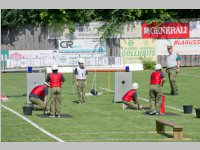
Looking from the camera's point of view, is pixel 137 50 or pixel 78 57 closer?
pixel 78 57

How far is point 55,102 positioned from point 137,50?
28.6m

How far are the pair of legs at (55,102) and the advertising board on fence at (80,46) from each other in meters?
26.9

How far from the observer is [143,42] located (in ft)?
170

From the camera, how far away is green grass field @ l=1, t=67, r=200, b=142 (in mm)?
18844

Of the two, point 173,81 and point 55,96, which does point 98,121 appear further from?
point 173,81

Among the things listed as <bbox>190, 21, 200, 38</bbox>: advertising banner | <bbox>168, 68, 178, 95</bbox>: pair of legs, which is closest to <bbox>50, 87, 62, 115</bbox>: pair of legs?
<bbox>168, 68, 178, 95</bbox>: pair of legs

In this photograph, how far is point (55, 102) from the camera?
923 inches

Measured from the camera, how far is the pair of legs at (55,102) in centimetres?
2347

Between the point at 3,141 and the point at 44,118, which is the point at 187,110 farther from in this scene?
the point at 3,141

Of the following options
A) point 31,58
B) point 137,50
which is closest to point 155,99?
point 31,58

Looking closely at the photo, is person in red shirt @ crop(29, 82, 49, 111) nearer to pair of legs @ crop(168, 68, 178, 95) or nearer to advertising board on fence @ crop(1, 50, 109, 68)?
pair of legs @ crop(168, 68, 178, 95)

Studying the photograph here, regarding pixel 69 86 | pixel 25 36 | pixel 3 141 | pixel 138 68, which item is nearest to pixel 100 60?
pixel 138 68

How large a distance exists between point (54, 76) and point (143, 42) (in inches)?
1128

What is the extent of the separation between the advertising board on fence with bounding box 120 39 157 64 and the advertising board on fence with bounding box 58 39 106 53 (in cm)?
158
